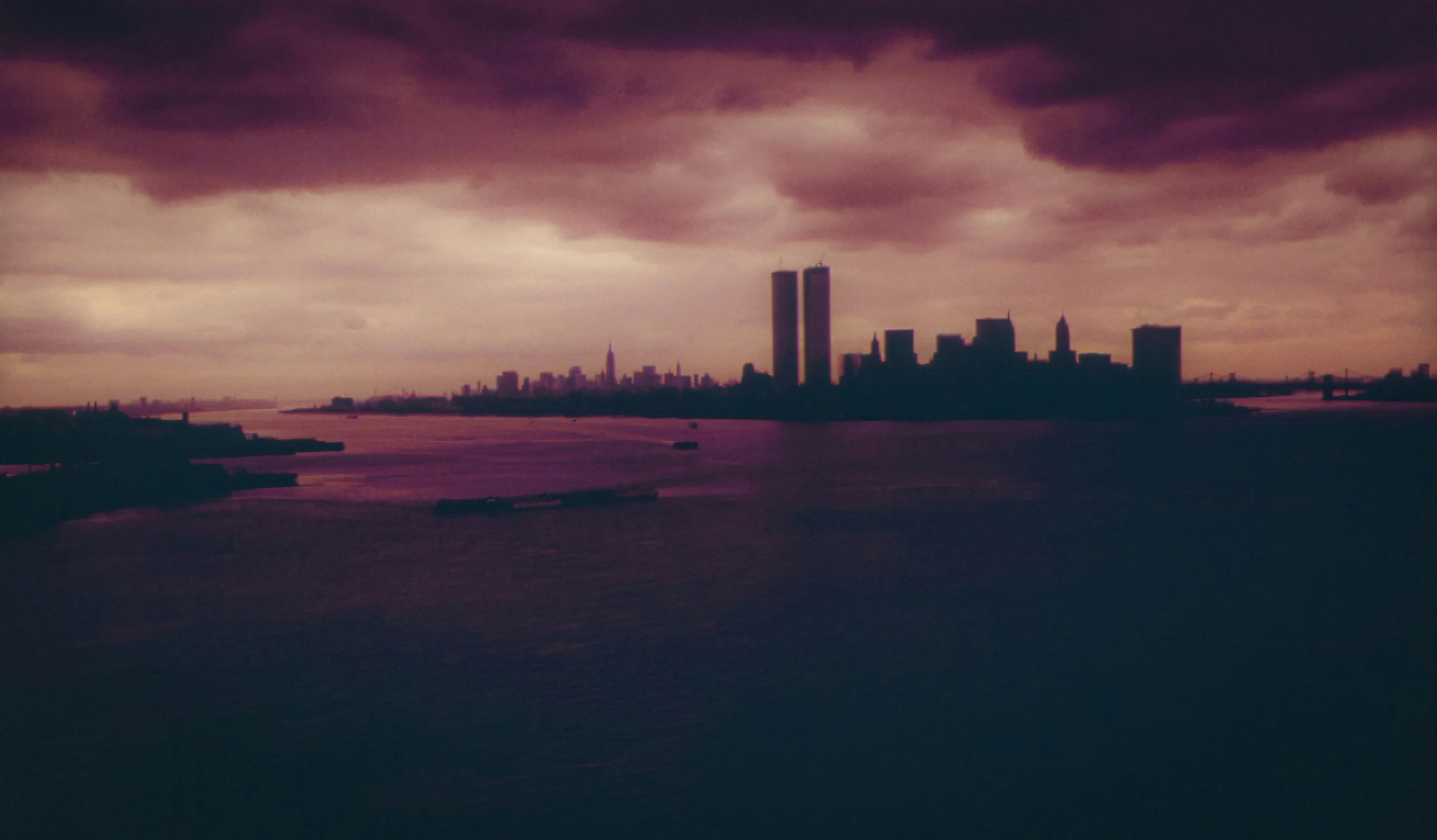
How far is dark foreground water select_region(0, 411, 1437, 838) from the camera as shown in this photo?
12375mm

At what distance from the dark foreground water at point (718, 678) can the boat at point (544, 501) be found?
11.2 feet

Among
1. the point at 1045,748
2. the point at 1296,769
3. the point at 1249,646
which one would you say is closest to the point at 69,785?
the point at 1045,748

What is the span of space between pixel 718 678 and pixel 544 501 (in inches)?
1121

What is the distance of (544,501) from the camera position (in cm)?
4416

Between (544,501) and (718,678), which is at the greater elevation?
(544,501)

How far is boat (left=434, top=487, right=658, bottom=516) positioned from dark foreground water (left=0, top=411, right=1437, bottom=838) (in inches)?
135

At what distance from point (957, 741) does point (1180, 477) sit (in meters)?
51.2

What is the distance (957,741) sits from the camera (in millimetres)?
14328

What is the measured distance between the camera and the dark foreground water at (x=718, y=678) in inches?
487

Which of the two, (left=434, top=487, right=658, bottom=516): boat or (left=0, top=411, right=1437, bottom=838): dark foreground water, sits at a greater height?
(left=434, top=487, right=658, bottom=516): boat

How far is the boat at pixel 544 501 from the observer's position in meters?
41.3

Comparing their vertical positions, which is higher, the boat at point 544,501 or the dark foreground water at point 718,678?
the boat at point 544,501

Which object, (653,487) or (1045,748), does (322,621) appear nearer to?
(1045,748)

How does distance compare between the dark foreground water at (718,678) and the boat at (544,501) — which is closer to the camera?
the dark foreground water at (718,678)
